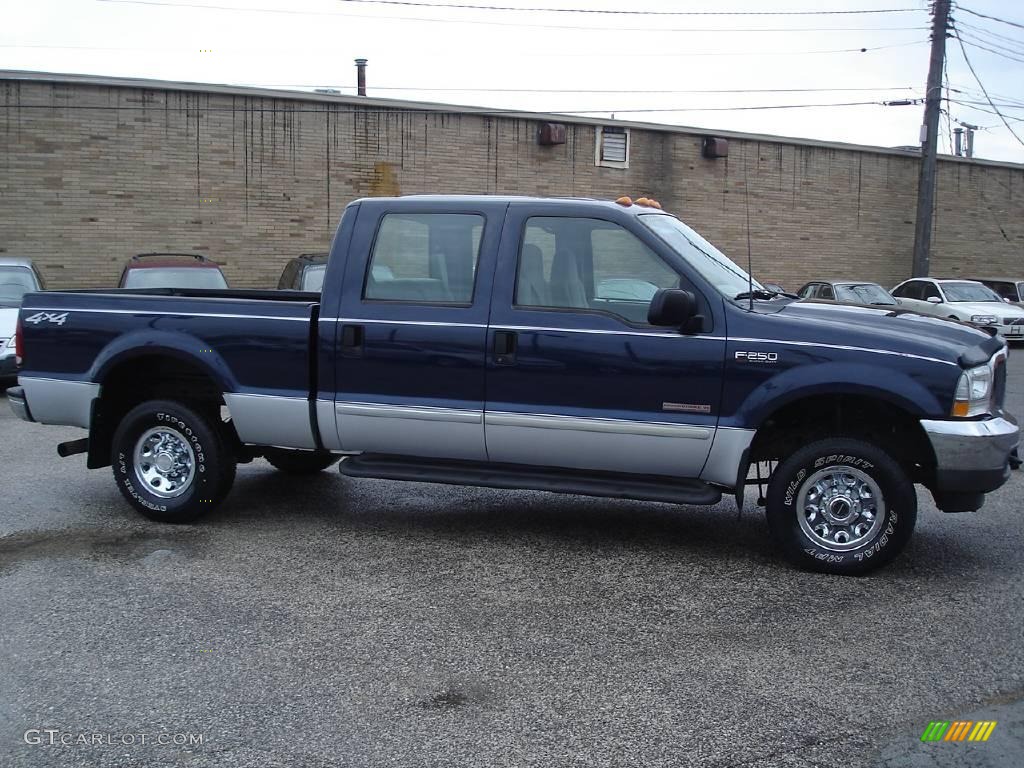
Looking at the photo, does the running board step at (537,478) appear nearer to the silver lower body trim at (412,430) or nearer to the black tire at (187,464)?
the silver lower body trim at (412,430)

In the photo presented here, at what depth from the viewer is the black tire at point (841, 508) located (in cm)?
525

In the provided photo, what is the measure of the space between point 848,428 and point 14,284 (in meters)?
11.1

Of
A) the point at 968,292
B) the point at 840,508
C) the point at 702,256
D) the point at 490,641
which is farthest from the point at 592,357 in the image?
the point at 968,292

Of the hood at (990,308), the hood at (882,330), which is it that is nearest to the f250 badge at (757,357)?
the hood at (882,330)

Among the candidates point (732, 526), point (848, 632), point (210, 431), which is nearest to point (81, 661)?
point (210, 431)

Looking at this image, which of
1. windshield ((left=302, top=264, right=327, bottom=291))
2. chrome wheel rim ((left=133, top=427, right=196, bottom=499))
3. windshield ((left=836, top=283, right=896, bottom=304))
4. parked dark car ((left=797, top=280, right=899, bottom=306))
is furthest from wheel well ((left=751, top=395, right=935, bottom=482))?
windshield ((left=836, top=283, right=896, bottom=304))

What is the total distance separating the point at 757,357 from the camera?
5.36 meters

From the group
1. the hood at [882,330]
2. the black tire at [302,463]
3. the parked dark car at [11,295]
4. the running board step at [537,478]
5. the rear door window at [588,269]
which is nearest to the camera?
the hood at [882,330]

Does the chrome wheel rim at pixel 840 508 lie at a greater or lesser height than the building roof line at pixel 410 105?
lesser

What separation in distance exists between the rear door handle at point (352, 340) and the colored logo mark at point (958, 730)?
11.9 feet

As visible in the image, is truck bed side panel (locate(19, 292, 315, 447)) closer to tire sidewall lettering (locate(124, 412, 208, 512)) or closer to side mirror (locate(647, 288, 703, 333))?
tire sidewall lettering (locate(124, 412, 208, 512))

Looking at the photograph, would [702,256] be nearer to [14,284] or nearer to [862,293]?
[14,284]

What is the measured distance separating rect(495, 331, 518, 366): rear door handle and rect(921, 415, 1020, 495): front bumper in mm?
2188

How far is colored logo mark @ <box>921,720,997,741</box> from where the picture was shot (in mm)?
3609
